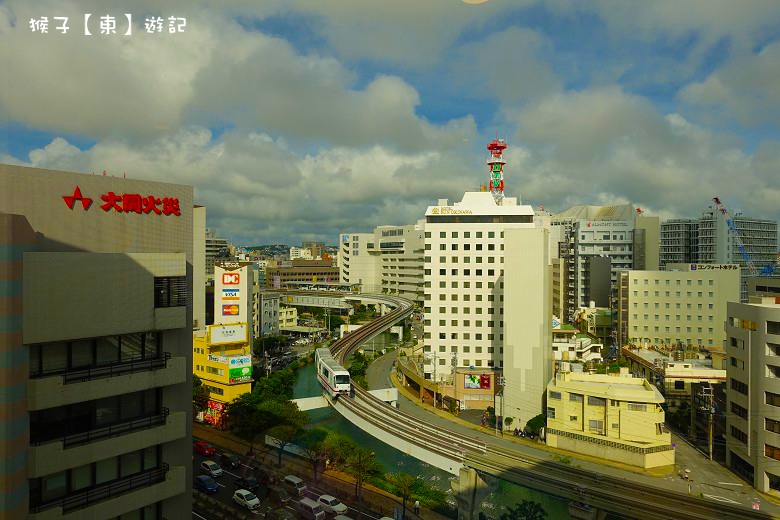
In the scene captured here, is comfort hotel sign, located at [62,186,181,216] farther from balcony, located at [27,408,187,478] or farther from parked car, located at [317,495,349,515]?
parked car, located at [317,495,349,515]

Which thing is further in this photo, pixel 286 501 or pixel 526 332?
pixel 526 332

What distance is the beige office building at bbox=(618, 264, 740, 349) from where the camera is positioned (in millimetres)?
21469

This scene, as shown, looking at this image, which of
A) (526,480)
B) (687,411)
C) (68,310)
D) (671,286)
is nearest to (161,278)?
(68,310)

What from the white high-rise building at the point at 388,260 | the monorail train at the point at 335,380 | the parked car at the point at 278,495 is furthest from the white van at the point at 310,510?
the white high-rise building at the point at 388,260

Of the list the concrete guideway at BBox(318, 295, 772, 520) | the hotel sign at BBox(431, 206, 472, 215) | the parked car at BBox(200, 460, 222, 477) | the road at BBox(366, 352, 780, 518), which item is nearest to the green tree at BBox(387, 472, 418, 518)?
the concrete guideway at BBox(318, 295, 772, 520)

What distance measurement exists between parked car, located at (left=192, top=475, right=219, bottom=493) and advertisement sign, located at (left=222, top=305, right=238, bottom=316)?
25.1 feet

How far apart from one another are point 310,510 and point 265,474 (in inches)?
77.3

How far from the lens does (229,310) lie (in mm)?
16969

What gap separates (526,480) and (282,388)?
7.48 m

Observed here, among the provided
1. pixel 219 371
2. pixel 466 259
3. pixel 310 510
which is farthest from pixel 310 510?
pixel 466 259

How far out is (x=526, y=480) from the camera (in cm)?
928

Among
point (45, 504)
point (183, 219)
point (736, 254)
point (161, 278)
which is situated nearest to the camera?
point (45, 504)

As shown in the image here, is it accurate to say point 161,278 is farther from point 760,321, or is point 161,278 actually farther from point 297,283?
point 297,283

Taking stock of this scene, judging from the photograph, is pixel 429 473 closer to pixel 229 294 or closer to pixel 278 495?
pixel 278 495
